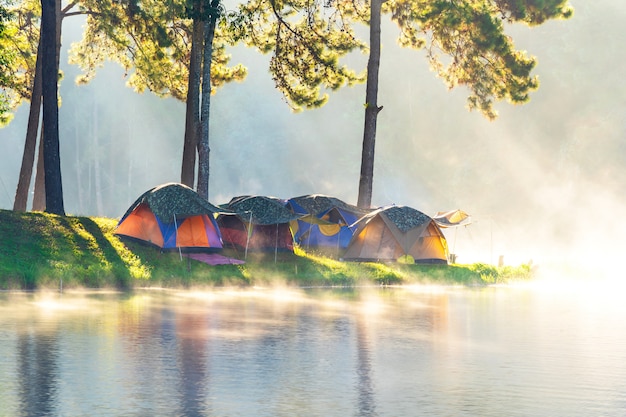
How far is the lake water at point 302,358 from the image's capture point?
11.6 meters

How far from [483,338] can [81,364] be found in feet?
24.8

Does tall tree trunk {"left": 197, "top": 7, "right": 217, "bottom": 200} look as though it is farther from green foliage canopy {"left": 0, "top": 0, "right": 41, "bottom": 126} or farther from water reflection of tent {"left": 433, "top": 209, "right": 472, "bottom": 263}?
water reflection of tent {"left": 433, "top": 209, "right": 472, "bottom": 263}

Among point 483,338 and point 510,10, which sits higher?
point 510,10

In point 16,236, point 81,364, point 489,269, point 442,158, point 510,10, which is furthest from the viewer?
point 442,158

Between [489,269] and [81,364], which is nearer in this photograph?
[81,364]

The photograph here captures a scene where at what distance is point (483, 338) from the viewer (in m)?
18.8

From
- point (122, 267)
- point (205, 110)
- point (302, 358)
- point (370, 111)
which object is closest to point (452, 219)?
point (370, 111)

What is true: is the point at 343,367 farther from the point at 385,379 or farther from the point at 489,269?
the point at 489,269

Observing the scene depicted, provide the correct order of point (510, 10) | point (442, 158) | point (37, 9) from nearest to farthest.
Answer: point (510, 10) → point (37, 9) → point (442, 158)

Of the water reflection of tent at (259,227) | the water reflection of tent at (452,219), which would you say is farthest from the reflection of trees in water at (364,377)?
the water reflection of tent at (452,219)

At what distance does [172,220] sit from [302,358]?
20.0 metres

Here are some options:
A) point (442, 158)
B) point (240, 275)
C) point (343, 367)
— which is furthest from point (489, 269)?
point (442, 158)

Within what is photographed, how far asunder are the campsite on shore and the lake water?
4.16m

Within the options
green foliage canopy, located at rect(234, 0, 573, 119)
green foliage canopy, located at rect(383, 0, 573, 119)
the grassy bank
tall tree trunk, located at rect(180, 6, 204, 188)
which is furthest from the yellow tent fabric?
green foliage canopy, located at rect(383, 0, 573, 119)
